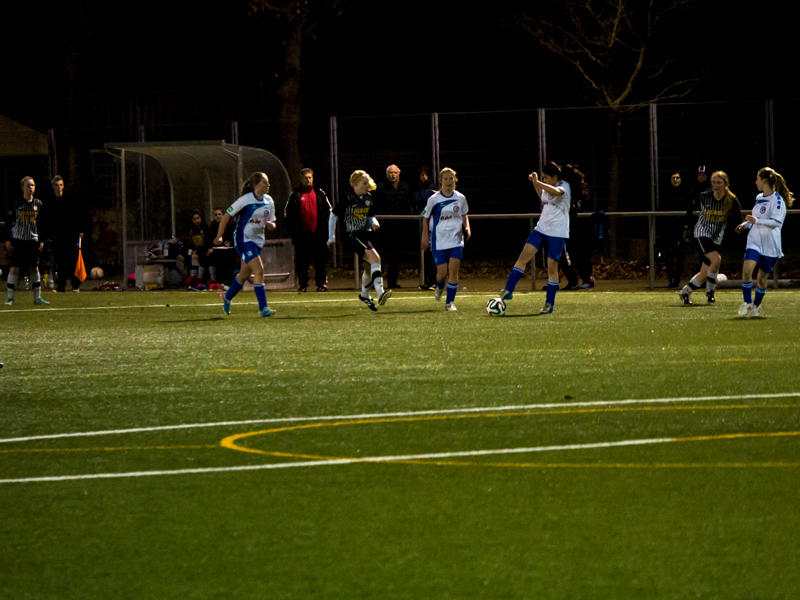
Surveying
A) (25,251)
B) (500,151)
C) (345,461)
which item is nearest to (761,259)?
(345,461)

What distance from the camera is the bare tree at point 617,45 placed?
89.6 ft

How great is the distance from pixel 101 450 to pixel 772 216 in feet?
31.5

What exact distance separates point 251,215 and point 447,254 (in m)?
2.69

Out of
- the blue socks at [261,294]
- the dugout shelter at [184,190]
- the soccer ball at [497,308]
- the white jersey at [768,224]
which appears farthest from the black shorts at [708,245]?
the dugout shelter at [184,190]

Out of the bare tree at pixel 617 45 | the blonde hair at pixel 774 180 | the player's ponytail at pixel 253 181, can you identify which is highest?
the bare tree at pixel 617 45

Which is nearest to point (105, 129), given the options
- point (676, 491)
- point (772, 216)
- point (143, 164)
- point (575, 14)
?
point (143, 164)

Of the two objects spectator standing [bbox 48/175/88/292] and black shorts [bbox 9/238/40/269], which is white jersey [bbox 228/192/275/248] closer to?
black shorts [bbox 9/238/40/269]

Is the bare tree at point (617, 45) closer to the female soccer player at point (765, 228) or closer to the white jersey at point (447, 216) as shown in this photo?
the white jersey at point (447, 216)

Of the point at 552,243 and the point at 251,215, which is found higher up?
the point at 251,215

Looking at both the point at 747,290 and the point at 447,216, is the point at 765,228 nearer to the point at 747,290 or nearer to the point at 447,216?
the point at 747,290

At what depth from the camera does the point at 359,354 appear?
1136cm

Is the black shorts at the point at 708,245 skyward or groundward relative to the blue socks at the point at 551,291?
skyward

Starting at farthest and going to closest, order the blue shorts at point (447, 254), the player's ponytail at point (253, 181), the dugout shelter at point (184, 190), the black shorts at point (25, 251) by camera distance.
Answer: the dugout shelter at point (184, 190)
the black shorts at point (25, 251)
the blue shorts at point (447, 254)
the player's ponytail at point (253, 181)

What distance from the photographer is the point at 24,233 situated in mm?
19578
